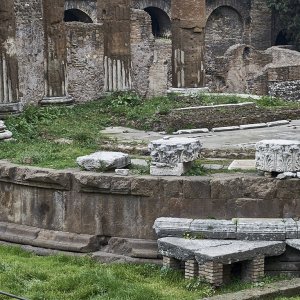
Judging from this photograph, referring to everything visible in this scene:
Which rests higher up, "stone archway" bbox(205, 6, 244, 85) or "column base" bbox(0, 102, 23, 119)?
"stone archway" bbox(205, 6, 244, 85)

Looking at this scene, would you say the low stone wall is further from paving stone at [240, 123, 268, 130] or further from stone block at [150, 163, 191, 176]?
paving stone at [240, 123, 268, 130]

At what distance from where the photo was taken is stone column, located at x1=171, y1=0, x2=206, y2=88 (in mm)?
18172

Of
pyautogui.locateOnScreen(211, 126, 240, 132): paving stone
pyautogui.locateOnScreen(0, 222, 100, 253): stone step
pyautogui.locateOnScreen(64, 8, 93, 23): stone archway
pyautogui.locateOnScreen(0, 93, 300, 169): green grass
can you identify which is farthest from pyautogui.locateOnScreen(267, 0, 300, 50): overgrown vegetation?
pyautogui.locateOnScreen(0, 222, 100, 253): stone step

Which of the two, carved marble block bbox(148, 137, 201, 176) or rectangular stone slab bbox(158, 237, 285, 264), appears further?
carved marble block bbox(148, 137, 201, 176)

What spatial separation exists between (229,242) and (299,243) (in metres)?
0.71

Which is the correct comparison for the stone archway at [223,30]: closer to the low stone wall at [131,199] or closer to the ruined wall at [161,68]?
the ruined wall at [161,68]

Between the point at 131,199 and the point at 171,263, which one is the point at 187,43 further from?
the point at 171,263

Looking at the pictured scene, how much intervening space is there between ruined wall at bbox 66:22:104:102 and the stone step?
6747 mm

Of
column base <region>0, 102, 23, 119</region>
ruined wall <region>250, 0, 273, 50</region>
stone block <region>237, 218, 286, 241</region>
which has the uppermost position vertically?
ruined wall <region>250, 0, 273, 50</region>

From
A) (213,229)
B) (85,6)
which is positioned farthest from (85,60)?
(85,6)

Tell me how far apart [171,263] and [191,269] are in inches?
15.2

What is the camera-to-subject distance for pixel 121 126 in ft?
50.4

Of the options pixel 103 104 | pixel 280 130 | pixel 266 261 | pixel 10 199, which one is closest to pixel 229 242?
pixel 266 261

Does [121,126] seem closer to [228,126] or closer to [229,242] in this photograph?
[228,126]
